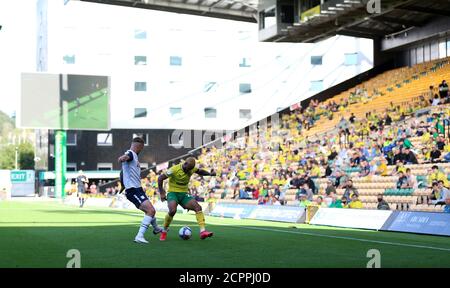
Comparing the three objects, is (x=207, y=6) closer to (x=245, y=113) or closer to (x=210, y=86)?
(x=210, y=86)

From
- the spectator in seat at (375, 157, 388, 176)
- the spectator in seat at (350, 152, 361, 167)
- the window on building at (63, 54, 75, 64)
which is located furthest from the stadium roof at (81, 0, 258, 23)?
the window on building at (63, 54, 75, 64)

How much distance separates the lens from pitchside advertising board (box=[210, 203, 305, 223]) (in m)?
25.2

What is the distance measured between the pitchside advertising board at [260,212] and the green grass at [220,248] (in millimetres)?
4729

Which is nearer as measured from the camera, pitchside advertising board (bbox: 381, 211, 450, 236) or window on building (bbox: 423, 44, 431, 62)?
pitchside advertising board (bbox: 381, 211, 450, 236)

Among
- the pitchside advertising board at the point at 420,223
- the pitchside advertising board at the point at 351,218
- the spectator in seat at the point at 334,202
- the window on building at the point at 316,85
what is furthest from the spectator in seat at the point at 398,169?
the window on building at the point at 316,85

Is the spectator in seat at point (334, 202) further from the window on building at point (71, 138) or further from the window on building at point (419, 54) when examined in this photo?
the window on building at point (71, 138)

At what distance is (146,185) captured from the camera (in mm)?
48156

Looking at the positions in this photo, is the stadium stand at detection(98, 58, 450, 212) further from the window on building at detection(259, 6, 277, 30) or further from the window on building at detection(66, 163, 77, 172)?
the window on building at detection(66, 163, 77, 172)

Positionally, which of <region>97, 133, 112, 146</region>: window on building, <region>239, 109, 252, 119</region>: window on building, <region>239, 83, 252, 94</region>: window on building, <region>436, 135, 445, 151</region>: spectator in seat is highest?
<region>239, 83, 252, 94</region>: window on building

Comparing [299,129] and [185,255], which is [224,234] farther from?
[299,129]

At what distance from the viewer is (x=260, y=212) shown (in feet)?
90.4

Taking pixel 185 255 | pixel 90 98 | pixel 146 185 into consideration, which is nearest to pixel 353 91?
pixel 146 185

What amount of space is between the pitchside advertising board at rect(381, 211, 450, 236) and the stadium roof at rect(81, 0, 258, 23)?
27.6 m

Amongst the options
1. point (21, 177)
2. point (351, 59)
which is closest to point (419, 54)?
point (351, 59)
